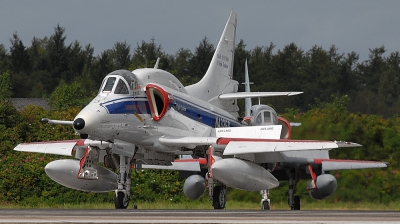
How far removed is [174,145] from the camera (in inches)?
787

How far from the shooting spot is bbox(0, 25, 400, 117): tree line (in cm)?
5381

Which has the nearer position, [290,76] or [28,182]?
[28,182]

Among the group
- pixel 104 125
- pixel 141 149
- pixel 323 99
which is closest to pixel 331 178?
pixel 141 149

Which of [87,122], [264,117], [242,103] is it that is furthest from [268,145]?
[242,103]

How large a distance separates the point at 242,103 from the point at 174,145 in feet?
102

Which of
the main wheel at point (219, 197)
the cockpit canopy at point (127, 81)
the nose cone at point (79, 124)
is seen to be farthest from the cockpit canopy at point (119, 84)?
the main wheel at point (219, 197)

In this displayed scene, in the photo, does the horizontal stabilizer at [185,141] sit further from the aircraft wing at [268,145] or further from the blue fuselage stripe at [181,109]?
the blue fuselage stripe at [181,109]

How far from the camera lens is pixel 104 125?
18.1 m

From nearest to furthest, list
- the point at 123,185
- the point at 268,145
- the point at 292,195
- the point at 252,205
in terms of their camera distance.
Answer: the point at 123,185 → the point at 268,145 → the point at 292,195 → the point at 252,205

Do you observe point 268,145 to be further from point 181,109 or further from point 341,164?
point 341,164

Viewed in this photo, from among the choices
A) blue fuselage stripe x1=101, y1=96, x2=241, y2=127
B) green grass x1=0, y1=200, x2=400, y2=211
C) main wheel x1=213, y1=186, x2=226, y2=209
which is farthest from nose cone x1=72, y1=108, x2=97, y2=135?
green grass x1=0, y1=200, x2=400, y2=211

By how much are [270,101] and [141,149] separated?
97.1 ft

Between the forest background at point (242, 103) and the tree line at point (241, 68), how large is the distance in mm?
82

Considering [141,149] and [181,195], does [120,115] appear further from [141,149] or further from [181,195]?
[181,195]
